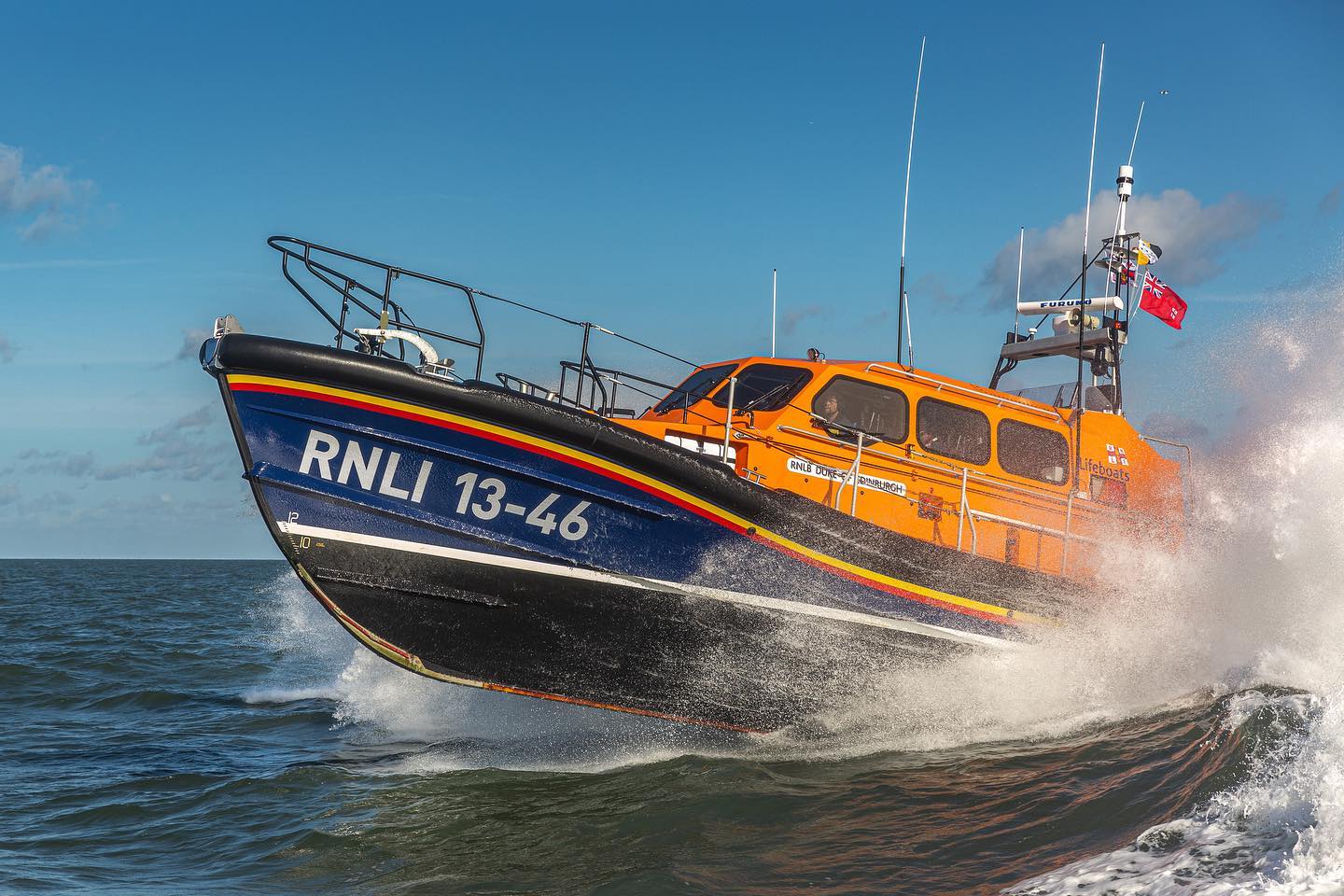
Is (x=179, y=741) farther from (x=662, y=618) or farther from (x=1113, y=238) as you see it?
(x=1113, y=238)

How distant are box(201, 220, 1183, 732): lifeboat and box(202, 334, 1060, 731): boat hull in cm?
1

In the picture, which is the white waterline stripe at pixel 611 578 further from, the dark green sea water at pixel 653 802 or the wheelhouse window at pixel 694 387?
the wheelhouse window at pixel 694 387

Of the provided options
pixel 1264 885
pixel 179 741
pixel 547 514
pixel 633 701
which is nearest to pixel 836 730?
pixel 633 701

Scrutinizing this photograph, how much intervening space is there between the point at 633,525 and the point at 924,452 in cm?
243

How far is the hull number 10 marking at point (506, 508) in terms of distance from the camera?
564cm

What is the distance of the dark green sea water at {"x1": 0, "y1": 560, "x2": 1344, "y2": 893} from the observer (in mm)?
4215

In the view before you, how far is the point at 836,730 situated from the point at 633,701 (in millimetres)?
1406

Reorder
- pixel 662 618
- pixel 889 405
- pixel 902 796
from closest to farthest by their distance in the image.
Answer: pixel 902 796 → pixel 662 618 → pixel 889 405

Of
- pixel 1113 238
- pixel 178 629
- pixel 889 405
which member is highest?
Result: pixel 1113 238

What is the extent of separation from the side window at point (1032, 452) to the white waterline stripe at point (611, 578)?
1.66m

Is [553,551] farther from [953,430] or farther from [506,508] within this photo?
[953,430]

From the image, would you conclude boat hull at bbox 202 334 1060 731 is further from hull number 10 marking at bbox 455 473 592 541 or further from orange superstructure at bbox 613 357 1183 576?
orange superstructure at bbox 613 357 1183 576

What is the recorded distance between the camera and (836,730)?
6551mm

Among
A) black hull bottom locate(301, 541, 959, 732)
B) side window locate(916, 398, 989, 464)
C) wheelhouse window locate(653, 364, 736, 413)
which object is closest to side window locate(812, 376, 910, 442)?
side window locate(916, 398, 989, 464)
